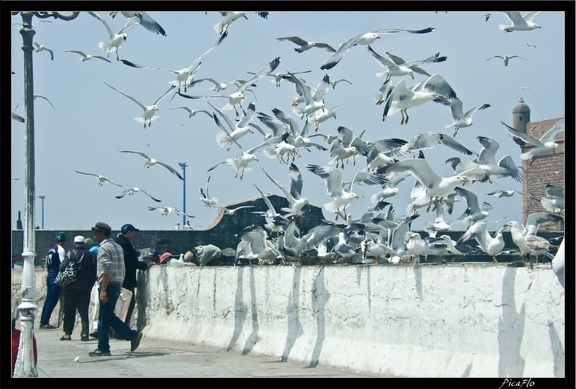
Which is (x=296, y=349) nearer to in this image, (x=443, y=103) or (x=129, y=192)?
(x=443, y=103)

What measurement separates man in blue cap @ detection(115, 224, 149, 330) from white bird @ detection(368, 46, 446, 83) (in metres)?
4.33

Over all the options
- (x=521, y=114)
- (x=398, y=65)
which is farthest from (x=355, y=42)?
(x=521, y=114)

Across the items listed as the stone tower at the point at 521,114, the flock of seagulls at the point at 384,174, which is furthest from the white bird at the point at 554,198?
the stone tower at the point at 521,114

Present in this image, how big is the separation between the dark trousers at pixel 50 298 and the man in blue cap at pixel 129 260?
2458mm

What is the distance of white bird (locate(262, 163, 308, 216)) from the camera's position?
15.9m

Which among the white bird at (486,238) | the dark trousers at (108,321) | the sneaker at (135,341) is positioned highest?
the white bird at (486,238)

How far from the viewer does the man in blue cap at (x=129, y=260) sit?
1546 cm

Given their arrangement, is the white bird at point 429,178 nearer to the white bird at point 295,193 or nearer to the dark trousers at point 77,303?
the white bird at point 295,193

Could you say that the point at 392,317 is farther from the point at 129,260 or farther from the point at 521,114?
the point at 521,114

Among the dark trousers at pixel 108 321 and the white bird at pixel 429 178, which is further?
the dark trousers at pixel 108 321

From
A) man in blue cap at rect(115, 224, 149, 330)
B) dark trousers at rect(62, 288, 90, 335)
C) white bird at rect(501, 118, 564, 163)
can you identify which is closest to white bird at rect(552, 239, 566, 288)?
white bird at rect(501, 118, 564, 163)

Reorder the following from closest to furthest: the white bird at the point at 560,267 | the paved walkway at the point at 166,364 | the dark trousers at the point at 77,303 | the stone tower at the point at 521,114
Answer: the white bird at the point at 560,267 < the paved walkway at the point at 166,364 < the dark trousers at the point at 77,303 < the stone tower at the point at 521,114

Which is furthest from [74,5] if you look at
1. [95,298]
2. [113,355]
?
[95,298]

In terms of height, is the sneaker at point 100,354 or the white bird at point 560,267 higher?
the white bird at point 560,267
